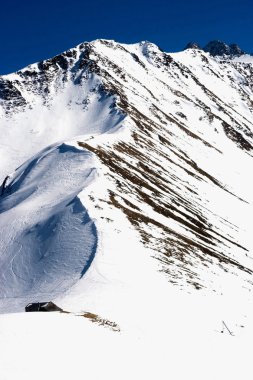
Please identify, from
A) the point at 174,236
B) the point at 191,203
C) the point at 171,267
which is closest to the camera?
the point at 171,267

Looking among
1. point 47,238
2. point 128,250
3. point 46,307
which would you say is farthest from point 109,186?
point 46,307

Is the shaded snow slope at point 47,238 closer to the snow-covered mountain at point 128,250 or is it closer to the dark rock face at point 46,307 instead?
the snow-covered mountain at point 128,250

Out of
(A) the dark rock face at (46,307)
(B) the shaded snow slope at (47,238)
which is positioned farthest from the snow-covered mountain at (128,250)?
(A) the dark rock face at (46,307)

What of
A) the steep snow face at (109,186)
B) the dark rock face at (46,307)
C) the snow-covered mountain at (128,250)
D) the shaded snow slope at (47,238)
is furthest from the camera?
the steep snow face at (109,186)

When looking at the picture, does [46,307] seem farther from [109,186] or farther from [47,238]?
[109,186]

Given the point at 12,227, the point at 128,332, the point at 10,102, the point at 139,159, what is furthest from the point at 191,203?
the point at 10,102

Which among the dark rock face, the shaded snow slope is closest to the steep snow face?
the shaded snow slope

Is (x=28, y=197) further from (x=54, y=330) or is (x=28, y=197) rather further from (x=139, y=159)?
(x=54, y=330)

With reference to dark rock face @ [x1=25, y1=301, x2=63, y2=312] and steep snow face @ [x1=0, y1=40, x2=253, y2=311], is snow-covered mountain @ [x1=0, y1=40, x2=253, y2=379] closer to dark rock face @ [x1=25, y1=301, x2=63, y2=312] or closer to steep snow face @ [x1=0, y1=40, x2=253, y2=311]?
steep snow face @ [x1=0, y1=40, x2=253, y2=311]
